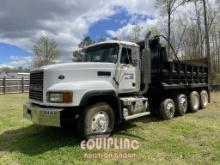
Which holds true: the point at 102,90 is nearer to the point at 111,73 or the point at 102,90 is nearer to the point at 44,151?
the point at 111,73

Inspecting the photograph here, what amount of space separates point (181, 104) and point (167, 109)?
114 cm

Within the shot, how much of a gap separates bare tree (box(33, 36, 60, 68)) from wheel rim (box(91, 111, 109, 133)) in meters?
53.8

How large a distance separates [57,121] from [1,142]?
1943mm

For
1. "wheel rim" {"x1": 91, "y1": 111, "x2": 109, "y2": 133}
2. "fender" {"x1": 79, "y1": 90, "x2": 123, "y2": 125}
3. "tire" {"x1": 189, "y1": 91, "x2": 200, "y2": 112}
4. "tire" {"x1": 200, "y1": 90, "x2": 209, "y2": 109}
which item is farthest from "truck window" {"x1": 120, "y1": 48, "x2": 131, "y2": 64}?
"tire" {"x1": 200, "y1": 90, "x2": 209, "y2": 109}

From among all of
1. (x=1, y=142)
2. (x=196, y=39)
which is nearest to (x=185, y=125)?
(x=1, y=142)

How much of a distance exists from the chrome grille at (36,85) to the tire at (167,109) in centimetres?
445

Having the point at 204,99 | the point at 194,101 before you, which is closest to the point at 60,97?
the point at 194,101

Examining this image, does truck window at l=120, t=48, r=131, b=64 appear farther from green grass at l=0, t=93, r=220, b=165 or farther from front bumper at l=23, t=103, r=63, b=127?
front bumper at l=23, t=103, r=63, b=127

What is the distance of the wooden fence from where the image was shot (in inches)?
1009

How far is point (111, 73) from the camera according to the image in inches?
305

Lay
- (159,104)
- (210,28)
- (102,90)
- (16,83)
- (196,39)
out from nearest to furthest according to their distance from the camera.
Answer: (102,90), (159,104), (16,83), (210,28), (196,39)

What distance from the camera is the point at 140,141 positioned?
24.1ft

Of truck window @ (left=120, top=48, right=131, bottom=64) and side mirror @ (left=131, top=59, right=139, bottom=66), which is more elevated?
truck window @ (left=120, top=48, right=131, bottom=64)

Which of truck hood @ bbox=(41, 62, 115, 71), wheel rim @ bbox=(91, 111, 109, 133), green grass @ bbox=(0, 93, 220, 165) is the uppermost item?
truck hood @ bbox=(41, 62, 115, 71)
